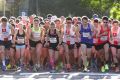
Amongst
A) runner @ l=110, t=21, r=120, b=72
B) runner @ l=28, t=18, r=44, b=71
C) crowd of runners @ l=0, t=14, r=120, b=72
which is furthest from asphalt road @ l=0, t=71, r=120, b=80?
runner @ l=110, t=21, r=120, b=72

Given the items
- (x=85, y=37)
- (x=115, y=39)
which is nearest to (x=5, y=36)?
(x=85, y=37)

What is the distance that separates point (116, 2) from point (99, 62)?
58.2 ft

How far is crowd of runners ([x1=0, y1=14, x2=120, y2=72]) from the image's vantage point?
52.4 ft

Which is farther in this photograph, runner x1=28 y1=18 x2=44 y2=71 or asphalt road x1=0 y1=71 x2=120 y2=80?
runner x1=28 y1=18 x2=44 y2=71

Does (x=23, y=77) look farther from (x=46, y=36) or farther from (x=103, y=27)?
(x=103, y=27)

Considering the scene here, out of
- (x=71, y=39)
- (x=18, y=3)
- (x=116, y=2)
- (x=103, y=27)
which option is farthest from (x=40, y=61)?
(x=18, y=3)

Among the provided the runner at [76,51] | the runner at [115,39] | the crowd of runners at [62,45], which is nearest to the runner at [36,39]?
the crowd of runners at [62,45]

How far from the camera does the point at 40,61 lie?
16.4 m

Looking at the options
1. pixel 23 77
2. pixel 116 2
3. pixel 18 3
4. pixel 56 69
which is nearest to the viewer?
pixel 23 77

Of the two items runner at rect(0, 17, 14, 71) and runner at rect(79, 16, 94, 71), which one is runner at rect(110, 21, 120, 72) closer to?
runner at rect(79, 16, 94, 71)

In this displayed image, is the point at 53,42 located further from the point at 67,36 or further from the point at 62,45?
the point at 67,36

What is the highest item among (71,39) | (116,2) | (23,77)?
(116,2)

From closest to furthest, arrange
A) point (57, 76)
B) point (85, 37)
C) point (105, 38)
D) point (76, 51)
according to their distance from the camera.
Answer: point (57, 76) → point (85, 37) → point (105, 38) → point (76, 51)

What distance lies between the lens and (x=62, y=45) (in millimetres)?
16203
